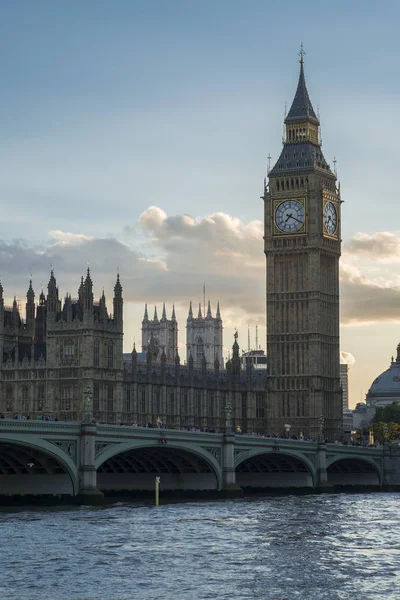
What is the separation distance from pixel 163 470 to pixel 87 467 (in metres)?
22.6

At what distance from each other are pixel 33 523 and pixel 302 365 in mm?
91521

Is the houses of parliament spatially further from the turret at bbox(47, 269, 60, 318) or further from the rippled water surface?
the rippled water surface

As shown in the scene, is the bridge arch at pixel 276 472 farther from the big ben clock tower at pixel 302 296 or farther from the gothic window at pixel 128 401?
the big ben clock tower at pixel 302 296

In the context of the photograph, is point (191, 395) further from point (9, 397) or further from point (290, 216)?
point (290, 216)

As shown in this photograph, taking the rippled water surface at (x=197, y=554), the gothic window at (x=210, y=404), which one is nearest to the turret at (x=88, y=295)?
the gothic window at (x=210, y=404)

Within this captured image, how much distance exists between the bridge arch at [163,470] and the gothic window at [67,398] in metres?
31.2

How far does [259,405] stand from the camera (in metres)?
179

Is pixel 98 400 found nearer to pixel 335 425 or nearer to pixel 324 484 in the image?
pixel 324 484

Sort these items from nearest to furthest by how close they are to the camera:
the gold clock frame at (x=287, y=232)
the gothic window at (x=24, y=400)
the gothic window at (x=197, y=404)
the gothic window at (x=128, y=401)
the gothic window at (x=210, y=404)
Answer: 1. the gothic window at (x=24, y=400)
2. the gothic window at (x=128, y=401)
3. the gothic window at (x=197, y=404)
4. the gothic window at (x=210, y=404)
5. the gold clock frame at (x=287, y=232)


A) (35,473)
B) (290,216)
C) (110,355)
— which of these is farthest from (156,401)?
(35,473)

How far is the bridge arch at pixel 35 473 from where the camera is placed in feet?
323

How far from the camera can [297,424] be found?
17388 cm

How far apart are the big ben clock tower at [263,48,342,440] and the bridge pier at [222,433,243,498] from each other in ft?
186

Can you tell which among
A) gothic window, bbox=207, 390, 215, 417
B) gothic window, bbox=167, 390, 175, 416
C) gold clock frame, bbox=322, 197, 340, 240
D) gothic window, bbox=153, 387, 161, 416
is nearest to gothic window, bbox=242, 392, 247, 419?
gothic window, bbox=207, 390, 215, 417
